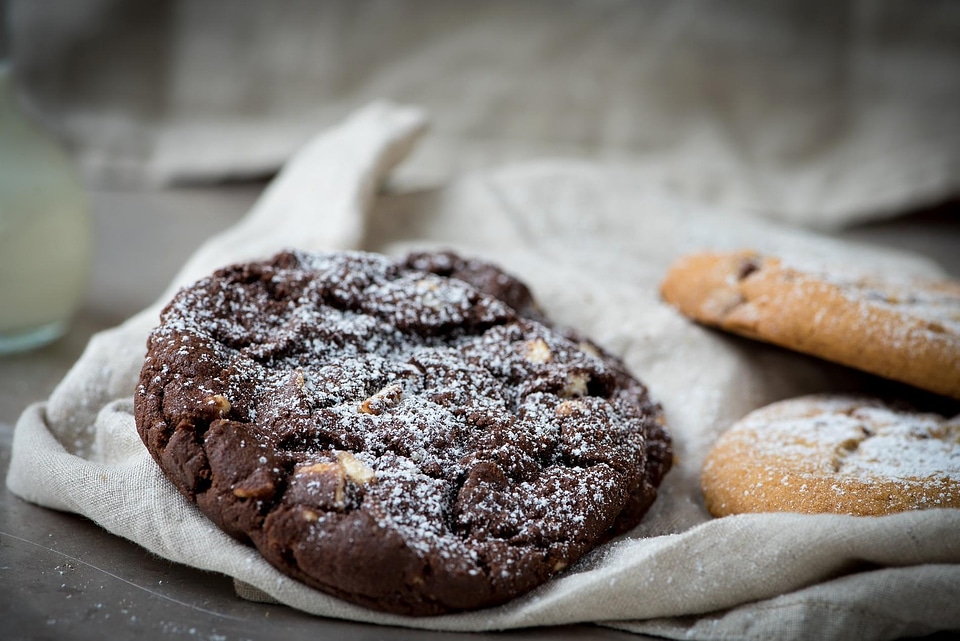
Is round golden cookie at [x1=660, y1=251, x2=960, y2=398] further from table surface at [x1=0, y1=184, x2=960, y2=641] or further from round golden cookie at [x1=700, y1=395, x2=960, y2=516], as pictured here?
table surface at [x1=0, y1=184, x2=960, y2=641]

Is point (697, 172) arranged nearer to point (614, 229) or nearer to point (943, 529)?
point (614, 229)

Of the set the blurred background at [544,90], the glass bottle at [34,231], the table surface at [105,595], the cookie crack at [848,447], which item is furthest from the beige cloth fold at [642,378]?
the blurred background at [544,90]

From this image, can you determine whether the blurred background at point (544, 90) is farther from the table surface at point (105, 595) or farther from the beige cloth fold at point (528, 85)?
the table surface at point (105, 595)

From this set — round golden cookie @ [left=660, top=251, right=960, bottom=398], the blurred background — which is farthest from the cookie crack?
the blurred background

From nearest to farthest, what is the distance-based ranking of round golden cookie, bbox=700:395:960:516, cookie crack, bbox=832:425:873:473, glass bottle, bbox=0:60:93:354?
round golden cookie, bbox=700:395:960:516, cookie crack, bbox=832:425:873:473, glass bottle, bbox=0:60:93:354

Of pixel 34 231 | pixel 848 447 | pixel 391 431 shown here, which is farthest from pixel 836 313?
pixel 34 231
